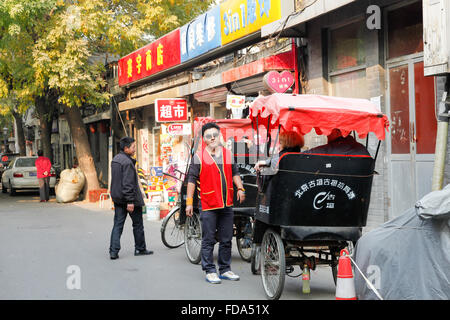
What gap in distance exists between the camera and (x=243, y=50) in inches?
630

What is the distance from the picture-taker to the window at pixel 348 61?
37.6 ft

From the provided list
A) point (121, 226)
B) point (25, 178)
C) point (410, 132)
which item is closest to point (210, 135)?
point (121, 226)

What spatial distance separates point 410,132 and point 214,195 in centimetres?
448

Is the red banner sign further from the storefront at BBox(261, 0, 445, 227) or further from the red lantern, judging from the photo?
the storefront at BBox(261, 0, 445, 227)

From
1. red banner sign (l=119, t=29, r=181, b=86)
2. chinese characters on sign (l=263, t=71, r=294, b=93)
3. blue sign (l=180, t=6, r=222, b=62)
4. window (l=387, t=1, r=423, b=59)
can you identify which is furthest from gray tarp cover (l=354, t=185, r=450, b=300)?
red banner sign (l=119, t=29, r=181, b=86)

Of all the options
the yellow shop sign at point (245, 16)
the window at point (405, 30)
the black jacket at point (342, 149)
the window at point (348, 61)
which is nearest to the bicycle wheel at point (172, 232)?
the black jacket at point (342, 149)

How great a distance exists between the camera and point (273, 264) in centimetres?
649

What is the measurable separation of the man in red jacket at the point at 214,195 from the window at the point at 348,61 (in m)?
4.96

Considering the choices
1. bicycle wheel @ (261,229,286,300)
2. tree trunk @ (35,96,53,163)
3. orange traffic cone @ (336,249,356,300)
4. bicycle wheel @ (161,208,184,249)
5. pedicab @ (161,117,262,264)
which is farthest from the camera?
tree trunk @ (35,96,53,163)

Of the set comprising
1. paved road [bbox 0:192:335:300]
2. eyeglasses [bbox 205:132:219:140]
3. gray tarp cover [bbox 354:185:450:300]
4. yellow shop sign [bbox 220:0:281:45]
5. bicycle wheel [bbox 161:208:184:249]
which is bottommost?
paved road [bbox 0:192:335:300]

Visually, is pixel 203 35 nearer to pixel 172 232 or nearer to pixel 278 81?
pixel 278 81

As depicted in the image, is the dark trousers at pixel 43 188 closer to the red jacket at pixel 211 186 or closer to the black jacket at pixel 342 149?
the red jacket at pixel 211 186

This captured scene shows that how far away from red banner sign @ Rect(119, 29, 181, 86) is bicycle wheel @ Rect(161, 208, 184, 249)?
9069 mm

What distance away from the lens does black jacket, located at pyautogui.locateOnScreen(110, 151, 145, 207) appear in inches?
368
